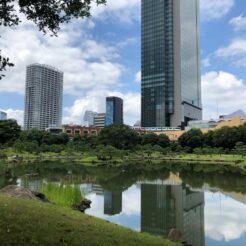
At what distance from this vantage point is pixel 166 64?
13175cm

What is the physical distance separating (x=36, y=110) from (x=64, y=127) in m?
45.9

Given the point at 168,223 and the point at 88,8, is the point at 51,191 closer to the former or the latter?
the point at 168,223

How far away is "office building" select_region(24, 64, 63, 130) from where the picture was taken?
161125 mm

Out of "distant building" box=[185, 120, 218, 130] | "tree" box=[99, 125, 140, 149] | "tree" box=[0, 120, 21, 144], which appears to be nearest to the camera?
"tree" box=[0, 120, 21, 144]

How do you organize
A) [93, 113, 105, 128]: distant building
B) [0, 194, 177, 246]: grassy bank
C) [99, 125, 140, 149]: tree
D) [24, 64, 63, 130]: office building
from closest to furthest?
[0, 194, 177, 246]: grassy bank
[99, 125, 140, 149]: tree
[24, 64, 63, 130]: office building
[93, 113, 105, 128]: distant building

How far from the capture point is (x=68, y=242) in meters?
7.09

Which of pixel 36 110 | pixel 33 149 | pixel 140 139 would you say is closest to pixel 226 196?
pixel 33 149

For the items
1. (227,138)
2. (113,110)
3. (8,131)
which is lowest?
(227,138)

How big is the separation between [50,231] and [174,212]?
36.9ft

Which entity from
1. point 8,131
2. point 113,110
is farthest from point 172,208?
point 113,110

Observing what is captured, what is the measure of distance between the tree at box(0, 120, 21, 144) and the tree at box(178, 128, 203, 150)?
44.0 m

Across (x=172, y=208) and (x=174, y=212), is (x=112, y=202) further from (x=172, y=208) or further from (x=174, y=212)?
(x=174, y=212)

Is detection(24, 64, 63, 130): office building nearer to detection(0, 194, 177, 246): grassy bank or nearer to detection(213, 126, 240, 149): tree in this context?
detection(213, 126, 240, 149): tree

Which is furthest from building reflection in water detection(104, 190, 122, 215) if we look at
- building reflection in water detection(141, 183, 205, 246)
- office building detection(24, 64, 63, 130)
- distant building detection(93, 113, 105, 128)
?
distant building detection(93, 113, 105, 128)
